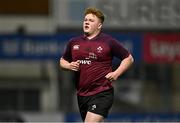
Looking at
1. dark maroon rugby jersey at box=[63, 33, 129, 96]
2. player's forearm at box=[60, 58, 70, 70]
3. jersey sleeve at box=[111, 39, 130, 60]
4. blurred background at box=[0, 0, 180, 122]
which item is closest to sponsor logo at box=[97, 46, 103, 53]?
dark maroon rugby jersey at box=[63, 33, 129, 96]

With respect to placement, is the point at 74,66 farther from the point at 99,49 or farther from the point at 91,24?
the point at 91,24

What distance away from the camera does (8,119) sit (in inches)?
531

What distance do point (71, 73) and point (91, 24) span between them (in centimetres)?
1697

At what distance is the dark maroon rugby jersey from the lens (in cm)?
762

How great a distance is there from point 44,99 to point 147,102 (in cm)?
314

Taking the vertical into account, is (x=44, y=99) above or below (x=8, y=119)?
below

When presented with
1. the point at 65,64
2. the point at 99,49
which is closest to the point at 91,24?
the point at 99,49

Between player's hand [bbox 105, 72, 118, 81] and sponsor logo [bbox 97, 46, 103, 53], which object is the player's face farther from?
player's hand [bbox 105, 72, 118, 81]

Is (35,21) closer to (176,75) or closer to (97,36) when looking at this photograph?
(176,75)

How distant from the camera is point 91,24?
24.9 ft

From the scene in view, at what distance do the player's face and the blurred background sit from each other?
13.1m

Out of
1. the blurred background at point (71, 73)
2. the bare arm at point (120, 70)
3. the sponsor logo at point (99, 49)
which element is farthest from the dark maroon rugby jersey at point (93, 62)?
the blurred background at point (71, 73)

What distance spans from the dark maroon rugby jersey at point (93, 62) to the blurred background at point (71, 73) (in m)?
13.0

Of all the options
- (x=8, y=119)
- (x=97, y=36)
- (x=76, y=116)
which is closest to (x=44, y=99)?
(x=76, y=116)
